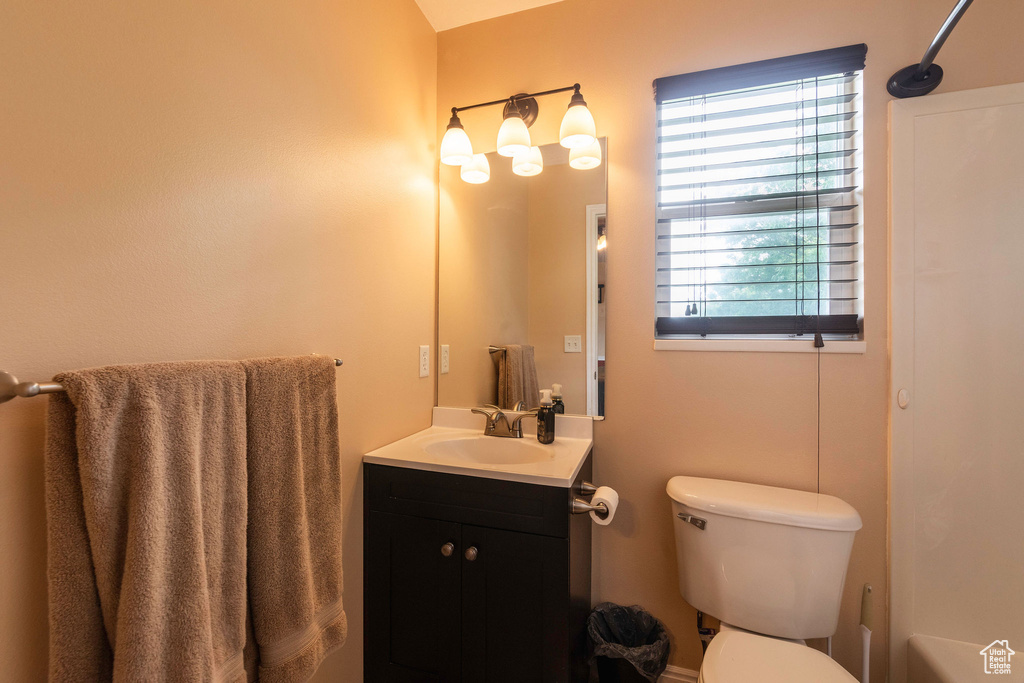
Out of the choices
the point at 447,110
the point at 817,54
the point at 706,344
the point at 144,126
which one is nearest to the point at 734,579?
the point at 706,344

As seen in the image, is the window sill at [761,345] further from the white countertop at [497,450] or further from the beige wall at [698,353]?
the white countertop at [497,450]

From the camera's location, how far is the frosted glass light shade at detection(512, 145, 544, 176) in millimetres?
1510

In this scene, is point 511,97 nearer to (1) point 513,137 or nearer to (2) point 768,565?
(1) point 513,137

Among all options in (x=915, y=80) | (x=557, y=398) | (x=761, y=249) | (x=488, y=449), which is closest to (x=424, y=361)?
(x=488, y=449)

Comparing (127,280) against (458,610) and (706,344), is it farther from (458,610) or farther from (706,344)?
(706,344)

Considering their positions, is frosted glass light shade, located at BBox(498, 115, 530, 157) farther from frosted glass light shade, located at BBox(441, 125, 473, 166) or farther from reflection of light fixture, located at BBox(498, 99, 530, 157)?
frosted glass light shade, located at BBox(441, 125, 473, 166)

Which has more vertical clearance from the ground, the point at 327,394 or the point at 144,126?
the point at 144,126

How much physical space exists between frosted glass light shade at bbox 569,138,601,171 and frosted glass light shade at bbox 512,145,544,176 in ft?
0.37

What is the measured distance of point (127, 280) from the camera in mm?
737

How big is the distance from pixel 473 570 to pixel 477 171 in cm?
134

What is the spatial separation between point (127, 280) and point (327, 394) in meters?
0.42

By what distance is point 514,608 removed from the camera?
1.16 metres

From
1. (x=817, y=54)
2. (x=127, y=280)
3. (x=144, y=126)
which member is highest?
(x=817, y=54)

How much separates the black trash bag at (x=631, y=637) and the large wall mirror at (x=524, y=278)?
689 millimetres
